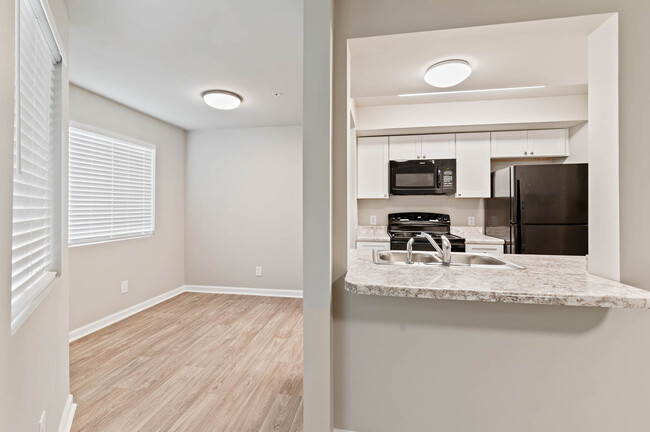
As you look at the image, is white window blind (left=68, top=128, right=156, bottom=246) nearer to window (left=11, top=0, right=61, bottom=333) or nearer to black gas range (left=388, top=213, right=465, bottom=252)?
window (left=11, top=0, right=61, bottom=333)

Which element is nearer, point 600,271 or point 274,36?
point 600,271

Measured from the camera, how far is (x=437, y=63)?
2.04 metres

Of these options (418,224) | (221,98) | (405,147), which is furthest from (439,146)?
(221,98)

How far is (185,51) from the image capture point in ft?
7.82

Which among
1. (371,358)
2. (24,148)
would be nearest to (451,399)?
(371,358)

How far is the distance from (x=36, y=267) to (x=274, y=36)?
1921 mm

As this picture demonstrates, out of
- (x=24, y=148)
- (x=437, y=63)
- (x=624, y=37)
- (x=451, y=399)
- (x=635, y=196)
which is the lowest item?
(x=451, y=399)

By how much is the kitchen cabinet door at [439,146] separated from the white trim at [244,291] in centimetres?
259

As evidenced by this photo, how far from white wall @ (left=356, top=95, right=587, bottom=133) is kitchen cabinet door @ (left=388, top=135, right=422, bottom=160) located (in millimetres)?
279

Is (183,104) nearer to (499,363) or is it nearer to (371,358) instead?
(371,358)

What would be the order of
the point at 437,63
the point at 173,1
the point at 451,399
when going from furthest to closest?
the point at 437,63 < the point at 173,1 < the point at 451,399

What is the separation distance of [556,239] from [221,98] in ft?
11.8

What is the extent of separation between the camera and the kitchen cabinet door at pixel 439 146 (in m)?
3.95

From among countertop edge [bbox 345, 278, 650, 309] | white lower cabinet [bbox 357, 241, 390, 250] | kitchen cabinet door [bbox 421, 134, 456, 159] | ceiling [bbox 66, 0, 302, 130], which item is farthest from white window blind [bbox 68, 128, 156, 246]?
kitchen cabinet door [bbox 421, 134, 456, 159]
